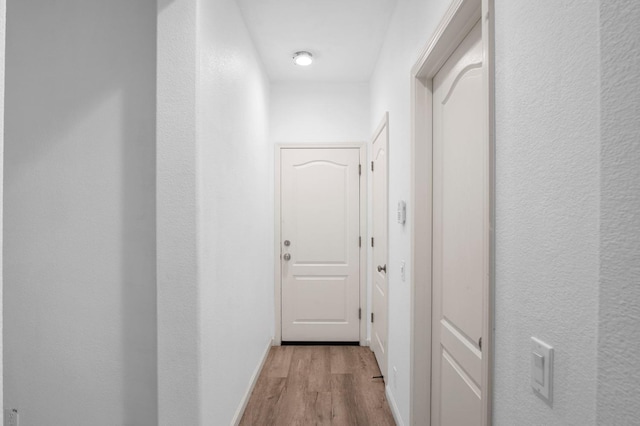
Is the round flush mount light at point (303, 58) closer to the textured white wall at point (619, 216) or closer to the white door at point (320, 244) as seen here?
the white door at point (320, 244)

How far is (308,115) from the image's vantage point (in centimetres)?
333

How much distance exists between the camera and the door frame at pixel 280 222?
3303 millimetres

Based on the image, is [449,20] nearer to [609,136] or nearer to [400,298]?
[609,136]

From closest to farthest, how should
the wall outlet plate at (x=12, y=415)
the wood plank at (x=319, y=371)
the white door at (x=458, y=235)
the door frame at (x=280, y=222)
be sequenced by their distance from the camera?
the white door at (x=458, y=235)
the wall outlet plate at (x=12, y=415)
the wood plank at (x=319, y=371)
the door frame at (x=280, y=222)

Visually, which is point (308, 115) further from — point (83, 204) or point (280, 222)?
point (83, 204)

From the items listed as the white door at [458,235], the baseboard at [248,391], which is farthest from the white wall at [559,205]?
the baseboard at [248,391]

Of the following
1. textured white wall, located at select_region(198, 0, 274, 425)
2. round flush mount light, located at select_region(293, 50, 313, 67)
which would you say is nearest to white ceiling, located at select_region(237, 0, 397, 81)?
round flush mount light, located at select_region(293, 50, 313, 67)

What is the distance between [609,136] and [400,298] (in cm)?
158

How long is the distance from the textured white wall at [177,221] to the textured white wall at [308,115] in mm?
1953

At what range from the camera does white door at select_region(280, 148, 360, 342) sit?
10.9ft

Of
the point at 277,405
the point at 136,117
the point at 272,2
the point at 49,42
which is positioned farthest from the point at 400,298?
the point at 49,42

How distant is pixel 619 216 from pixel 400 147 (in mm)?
1508

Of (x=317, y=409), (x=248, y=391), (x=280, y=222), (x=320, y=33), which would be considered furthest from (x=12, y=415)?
(x=320, y=33)

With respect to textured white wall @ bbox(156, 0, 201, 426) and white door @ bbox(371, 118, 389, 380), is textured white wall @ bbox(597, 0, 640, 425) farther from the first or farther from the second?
white door @ bbox(371, 118, 389, 380)
